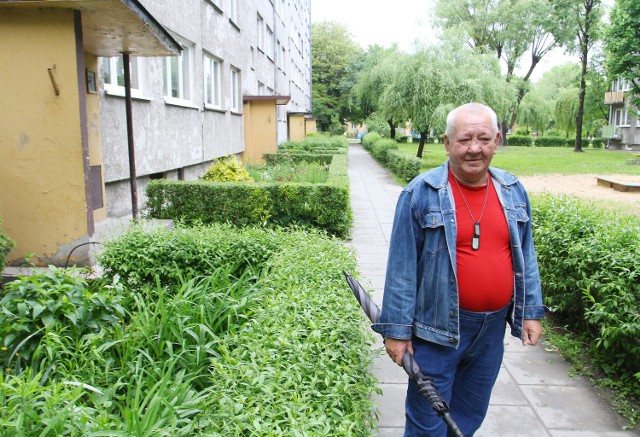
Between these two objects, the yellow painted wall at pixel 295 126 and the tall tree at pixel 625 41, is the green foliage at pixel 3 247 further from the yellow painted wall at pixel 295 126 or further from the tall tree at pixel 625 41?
the yellow painted wall at pixel 295 126

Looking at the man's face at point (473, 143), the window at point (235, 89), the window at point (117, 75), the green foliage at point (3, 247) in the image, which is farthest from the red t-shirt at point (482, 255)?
the window at point (235, 89)

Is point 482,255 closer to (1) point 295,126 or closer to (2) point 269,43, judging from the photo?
(2) point 269,43

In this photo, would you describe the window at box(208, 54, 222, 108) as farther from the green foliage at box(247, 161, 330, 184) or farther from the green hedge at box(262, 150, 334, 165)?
the green foliage at box(247, 161, 330, 184)

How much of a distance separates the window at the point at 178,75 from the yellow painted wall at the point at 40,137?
17.8ft

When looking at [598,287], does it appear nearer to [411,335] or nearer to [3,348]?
[411,335]

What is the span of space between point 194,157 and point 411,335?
1099 centimetres

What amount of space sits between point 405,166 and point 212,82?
723 cm

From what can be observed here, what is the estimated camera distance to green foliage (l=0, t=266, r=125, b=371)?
3262mm

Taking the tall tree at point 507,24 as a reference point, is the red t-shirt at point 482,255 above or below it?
below

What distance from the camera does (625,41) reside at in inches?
1062

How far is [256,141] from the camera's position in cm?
2114

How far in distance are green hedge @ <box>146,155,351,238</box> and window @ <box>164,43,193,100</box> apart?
317cm

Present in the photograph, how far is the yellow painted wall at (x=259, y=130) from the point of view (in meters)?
20.8

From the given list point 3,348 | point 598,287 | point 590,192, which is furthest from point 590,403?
point 590,192
